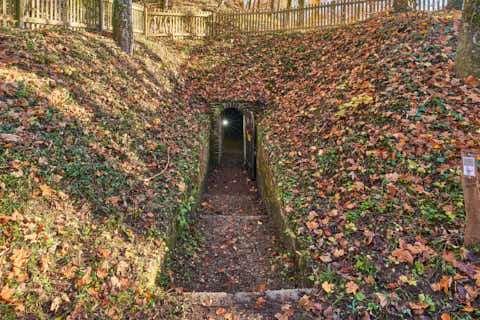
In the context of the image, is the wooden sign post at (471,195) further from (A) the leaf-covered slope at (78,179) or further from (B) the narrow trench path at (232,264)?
(A) the leaf-covered slope at (78,179)

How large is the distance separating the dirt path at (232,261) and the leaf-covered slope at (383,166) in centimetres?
96

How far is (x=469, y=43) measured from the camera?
6.03 metres

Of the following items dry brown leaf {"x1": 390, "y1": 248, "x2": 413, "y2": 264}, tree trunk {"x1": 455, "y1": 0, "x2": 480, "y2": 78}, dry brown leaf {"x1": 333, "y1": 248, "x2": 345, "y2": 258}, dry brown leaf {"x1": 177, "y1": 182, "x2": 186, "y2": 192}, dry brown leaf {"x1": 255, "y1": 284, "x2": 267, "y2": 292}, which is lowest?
dry brown leaf {"x1": 255, "y1": 284, "x2": 267, "y2": 292}

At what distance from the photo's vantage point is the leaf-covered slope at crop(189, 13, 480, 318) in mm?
3535

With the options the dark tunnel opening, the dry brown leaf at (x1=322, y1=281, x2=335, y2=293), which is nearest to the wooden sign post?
the dry brown leaf at (x1=322, y1=281, x2=335, y2=293)

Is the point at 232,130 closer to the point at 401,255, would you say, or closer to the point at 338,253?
the point at 338,253

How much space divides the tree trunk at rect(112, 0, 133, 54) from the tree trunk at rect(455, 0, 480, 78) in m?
9.64

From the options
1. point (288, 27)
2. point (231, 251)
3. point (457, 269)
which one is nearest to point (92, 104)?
point (231, 251)

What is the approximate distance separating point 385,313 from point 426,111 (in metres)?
4.33

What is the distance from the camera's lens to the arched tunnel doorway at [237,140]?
10.7 metres

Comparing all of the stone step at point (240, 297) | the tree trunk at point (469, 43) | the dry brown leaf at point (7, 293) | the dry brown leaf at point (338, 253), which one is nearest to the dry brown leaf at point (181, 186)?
the stone step at point (240, 297)

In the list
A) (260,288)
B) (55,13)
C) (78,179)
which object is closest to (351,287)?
(260,288)

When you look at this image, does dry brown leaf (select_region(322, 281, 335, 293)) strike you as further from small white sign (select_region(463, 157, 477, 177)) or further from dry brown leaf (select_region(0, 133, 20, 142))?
dry brown leaf (select_region(0, 133, 20, 142))

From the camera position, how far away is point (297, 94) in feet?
31.6
